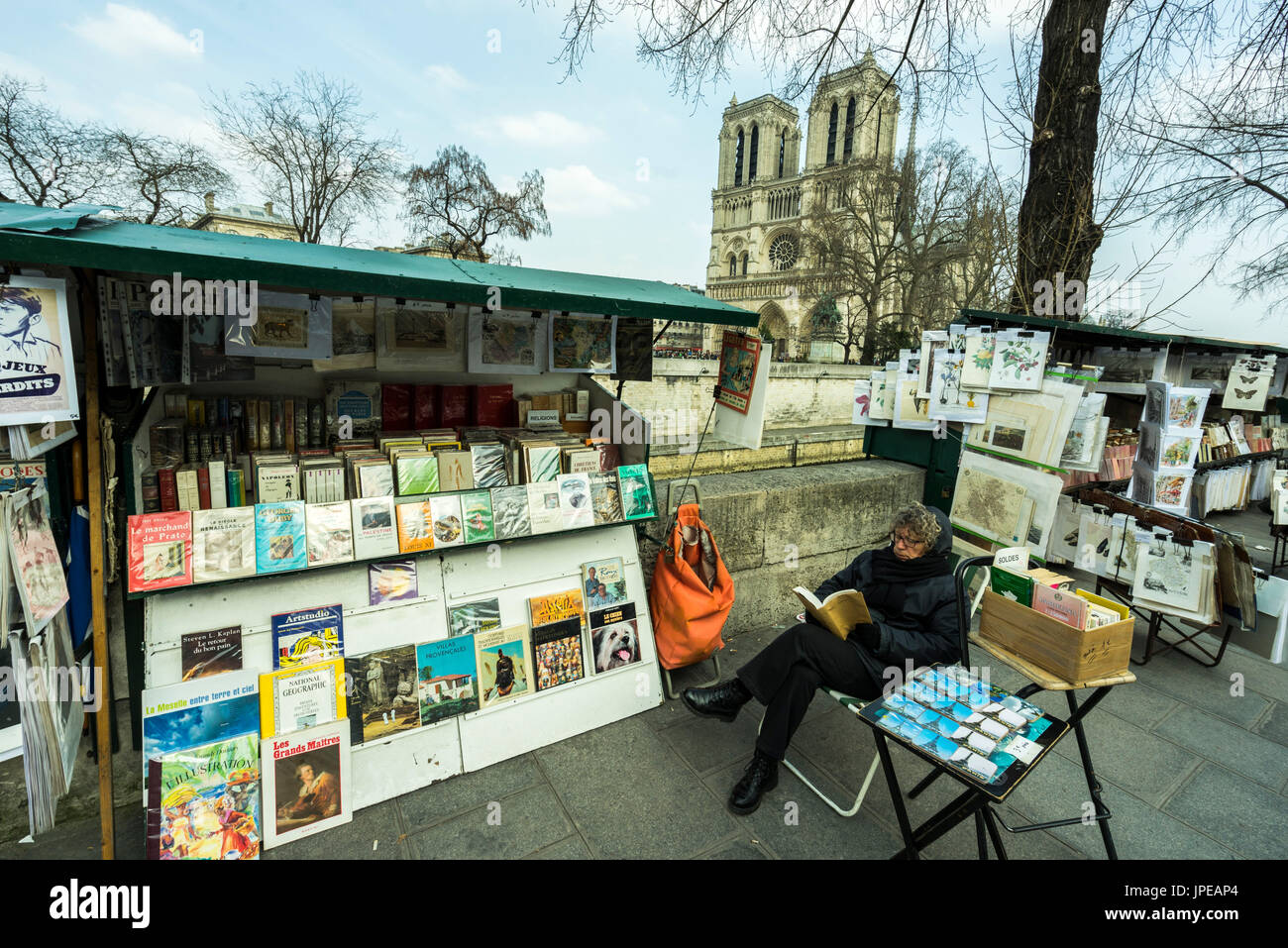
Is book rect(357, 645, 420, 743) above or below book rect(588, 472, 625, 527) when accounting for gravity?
below

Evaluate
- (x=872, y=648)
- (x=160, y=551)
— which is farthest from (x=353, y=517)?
(x=872, y=648)

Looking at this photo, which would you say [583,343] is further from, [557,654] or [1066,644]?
[1066,644]

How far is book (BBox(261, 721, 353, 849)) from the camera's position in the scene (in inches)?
101

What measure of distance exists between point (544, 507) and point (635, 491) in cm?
62

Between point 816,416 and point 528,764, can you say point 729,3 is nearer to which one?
point 528,764

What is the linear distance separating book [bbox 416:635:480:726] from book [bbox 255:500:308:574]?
30.4 inches

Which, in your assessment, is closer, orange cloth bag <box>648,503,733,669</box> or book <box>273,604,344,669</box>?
book <box>273,604,344,669</box>

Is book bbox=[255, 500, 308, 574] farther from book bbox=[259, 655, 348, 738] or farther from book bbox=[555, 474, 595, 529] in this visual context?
book bbox=[555, 474, 595, 529]

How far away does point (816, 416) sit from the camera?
85.3 feet


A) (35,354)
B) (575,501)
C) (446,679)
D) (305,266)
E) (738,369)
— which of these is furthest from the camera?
(738,369)

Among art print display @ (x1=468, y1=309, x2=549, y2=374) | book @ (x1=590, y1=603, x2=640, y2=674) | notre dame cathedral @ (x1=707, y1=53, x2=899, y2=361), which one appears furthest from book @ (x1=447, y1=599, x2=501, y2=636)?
notre dame cathedral @ (x1=707, y1=53, x2=899, y2=361)

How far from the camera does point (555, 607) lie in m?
3.38

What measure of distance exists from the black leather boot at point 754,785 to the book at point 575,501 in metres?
1.58

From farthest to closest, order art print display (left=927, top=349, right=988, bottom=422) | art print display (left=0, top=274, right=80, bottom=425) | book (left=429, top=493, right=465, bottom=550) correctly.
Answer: art print display (left=927, top=349, right=988, bottom=422) < book (left=429, top=493, right=465, bottom=550) < art print display (left=0, top=274, right=80, bottom=425)
